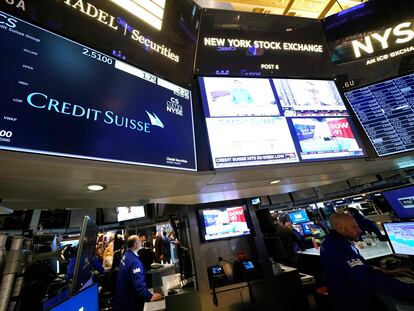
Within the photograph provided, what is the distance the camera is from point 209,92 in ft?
5.57

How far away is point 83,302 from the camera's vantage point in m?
1.41

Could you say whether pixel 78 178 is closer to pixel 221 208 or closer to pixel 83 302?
pixel 83 302

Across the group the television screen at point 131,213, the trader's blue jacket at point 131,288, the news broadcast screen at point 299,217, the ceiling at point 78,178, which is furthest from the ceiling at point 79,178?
the news broadcast screen at point 299,217

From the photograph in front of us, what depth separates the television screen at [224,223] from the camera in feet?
10.6

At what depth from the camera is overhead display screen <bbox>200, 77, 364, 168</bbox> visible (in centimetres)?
155

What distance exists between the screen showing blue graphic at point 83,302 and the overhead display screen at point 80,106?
0.82 meters

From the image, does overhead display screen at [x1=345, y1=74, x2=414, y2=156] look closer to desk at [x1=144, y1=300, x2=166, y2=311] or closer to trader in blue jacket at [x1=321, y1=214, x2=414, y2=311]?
trader in blue jacket at [x1=321, y1=214, x2=414, y2=311]

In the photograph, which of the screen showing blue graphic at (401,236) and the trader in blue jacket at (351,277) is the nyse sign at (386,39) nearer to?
the trader in blue jacket at (351,277)

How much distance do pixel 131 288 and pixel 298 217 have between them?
8989 millimetres

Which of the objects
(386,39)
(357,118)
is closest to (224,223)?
(357,118)

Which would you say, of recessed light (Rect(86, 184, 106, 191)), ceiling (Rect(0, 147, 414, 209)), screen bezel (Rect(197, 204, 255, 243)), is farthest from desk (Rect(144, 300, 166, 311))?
recessed light (Rect(86, 184, 106, 191))

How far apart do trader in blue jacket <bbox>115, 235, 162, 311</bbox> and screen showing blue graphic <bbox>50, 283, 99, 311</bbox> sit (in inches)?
62.6

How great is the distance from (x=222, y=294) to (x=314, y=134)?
8.18 ft

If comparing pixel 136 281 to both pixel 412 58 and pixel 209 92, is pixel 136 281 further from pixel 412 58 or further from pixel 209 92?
pixel 412 58
